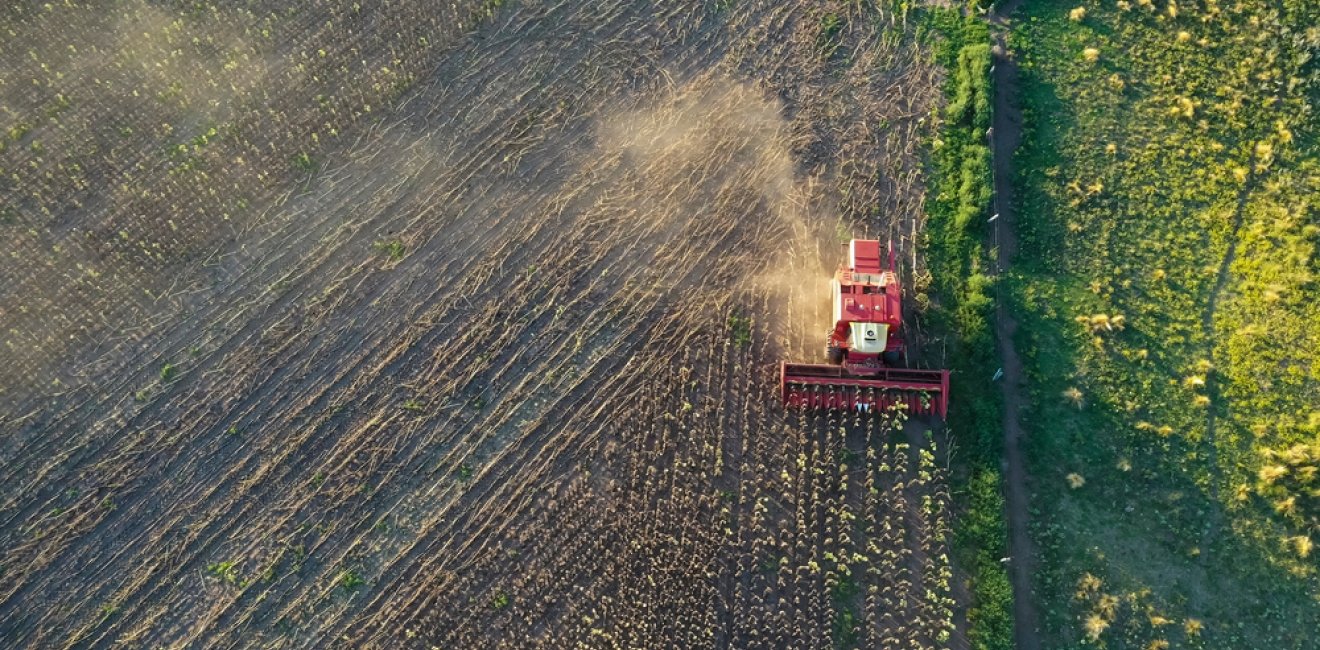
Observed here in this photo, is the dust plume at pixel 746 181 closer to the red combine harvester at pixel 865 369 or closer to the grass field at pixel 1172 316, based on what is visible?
the red combine harvester at pixel 865 369

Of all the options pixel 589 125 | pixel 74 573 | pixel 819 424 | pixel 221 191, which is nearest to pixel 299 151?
pixel 221 191

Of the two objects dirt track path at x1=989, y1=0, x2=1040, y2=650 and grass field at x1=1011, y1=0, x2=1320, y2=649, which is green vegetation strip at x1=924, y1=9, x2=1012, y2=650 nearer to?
dirt track path at x1=989, y1=0, x2=1040, y2=650

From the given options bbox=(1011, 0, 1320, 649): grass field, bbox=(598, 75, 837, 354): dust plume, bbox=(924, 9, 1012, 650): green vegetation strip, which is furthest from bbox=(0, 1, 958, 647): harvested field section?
bbox=(1011, 0, 1320, 649): grass field

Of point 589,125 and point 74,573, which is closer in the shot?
point 74,573

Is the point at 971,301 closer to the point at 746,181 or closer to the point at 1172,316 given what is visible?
the point at 1172,316

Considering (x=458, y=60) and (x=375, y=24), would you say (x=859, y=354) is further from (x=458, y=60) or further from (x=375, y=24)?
(x=375, y=24)

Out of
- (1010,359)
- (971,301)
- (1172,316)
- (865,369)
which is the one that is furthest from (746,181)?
(1172,316)
